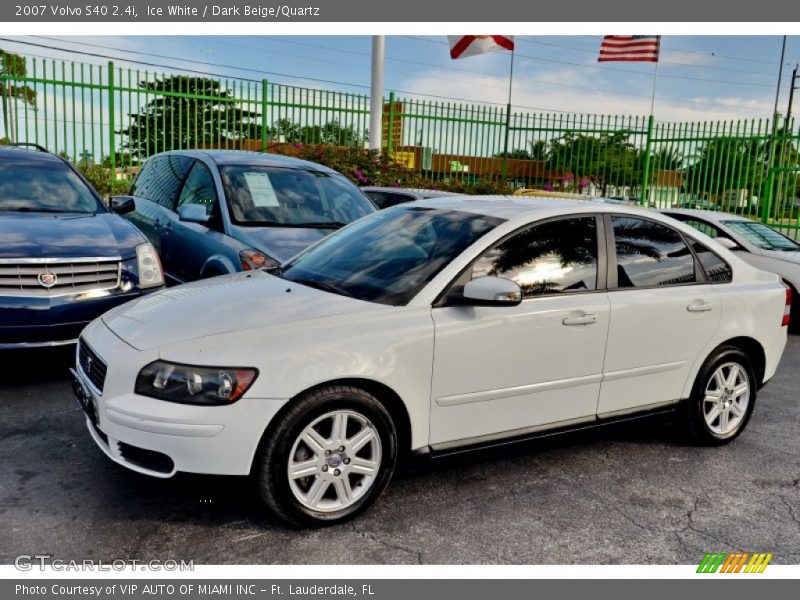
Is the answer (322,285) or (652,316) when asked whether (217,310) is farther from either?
(652,316)

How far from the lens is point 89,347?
3.71m

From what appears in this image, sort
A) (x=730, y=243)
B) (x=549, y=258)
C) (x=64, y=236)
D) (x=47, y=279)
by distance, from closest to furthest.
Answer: (x=549, y=258)
(x=47, y=279)
(x=64, y=236)
(x=730, y=243)

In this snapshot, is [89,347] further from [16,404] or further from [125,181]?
[125,181]

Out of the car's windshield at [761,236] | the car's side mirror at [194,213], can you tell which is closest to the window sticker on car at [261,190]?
the car's side mirror at [194,213]

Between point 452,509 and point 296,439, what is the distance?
0.93 meters

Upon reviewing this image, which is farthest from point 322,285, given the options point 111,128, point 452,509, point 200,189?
→ point 111,128

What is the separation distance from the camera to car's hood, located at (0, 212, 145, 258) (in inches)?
203

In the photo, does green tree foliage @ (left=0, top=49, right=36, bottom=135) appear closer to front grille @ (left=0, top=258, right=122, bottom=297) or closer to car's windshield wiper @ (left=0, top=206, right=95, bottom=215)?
car's windshield wiper @ (left=0, top=206, right=95, bottom=215)

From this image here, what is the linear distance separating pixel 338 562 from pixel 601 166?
16.3 meters

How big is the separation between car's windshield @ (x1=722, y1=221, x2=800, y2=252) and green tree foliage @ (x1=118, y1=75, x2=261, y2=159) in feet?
30.4

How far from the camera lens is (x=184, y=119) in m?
14.5

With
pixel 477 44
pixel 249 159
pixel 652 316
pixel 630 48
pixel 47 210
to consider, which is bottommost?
pixel 652 316

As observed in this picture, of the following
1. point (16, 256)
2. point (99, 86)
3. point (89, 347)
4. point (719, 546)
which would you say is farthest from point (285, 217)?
point (99, 86)

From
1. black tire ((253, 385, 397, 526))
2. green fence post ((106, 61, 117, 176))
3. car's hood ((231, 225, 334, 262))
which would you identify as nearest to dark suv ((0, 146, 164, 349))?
car's hood ((231, 225, 334, 262))
